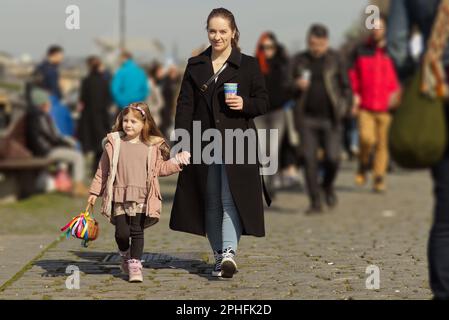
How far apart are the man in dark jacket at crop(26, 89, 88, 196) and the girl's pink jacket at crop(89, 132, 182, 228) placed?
27.8 feet

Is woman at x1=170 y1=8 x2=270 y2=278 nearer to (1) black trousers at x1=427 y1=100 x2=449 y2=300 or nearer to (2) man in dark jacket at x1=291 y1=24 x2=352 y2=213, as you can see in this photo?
(1) black trousers at x1=427 y1=100 x2=449 y2=300

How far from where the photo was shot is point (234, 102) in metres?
7.32

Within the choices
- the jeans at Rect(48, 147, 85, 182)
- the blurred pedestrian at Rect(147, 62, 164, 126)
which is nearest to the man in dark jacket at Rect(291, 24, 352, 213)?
the jeans at Rect(48, 147, 85, 182)

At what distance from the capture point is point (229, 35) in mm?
7438

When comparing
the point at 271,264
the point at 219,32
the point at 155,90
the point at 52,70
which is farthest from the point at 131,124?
the point at 155,90

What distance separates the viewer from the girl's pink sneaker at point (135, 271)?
23.7 ft

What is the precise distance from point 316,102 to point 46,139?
449cm

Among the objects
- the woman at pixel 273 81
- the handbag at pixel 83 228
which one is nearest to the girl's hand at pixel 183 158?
the handbag at pixel 83 228

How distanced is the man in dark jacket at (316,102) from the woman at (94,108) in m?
5.20

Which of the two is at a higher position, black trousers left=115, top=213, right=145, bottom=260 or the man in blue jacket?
the man in blue jacket

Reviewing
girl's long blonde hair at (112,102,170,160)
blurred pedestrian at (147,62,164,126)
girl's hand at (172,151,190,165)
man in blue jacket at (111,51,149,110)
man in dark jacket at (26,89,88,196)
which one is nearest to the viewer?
girl's hand at (172,151,190,165)

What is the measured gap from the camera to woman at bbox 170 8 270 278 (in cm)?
748

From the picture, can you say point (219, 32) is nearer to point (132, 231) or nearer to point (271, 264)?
point (132, 231)
